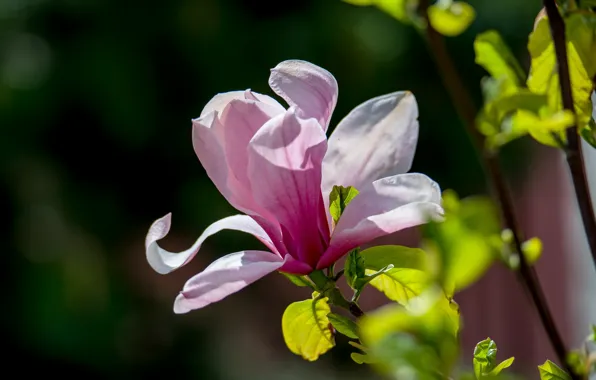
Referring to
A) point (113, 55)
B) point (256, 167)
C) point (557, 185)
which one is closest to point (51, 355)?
point (113, 55)

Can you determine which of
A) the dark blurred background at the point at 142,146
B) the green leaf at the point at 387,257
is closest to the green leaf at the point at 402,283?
the green leaf at the point at 387,257

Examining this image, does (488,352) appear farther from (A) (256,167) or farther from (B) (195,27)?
(B) (195,27)

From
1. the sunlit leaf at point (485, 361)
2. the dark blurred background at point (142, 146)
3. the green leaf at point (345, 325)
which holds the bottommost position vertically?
the dark blurred background at point (142, 146)

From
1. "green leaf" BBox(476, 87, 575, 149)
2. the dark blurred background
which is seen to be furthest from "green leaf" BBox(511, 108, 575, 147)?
the dark blurred background

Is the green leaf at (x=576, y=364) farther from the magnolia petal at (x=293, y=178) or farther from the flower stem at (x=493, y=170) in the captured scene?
the magnolia petal at (x=293, y=178)

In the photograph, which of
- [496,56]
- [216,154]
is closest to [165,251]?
[216,154]
